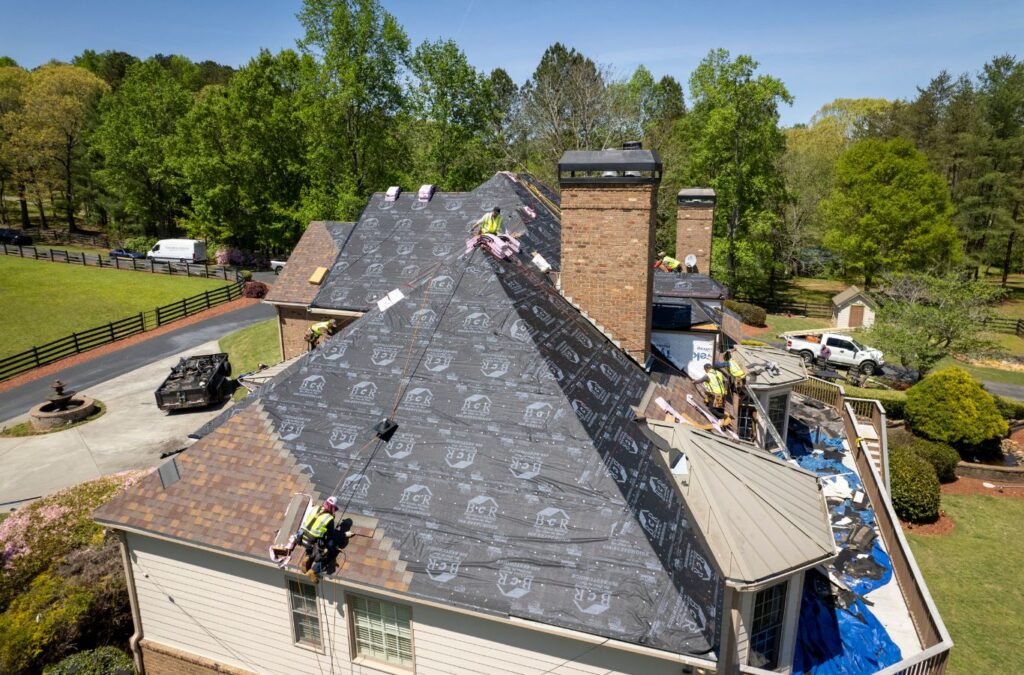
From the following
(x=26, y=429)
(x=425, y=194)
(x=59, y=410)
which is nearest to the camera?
(x=425, y=194)

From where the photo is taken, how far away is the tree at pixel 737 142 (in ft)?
133

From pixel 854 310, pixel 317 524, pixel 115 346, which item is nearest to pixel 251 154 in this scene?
pixel 115 346

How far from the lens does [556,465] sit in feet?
27.9

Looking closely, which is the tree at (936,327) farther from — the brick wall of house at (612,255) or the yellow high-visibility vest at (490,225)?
the yellow high-visibility vest at (490,225)

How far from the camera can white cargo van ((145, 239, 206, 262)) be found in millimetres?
51031

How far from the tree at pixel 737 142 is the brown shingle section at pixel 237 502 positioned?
1521 inches

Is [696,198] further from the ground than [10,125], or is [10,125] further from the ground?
[10,125]

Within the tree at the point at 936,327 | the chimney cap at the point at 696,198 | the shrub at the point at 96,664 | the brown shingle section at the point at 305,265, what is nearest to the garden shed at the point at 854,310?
the tree at the point at 936,327

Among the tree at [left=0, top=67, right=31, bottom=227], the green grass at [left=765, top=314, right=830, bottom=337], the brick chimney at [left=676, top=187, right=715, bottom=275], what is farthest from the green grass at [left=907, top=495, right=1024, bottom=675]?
A: the tree at [left=0, top=67, right=31, bottom=227]

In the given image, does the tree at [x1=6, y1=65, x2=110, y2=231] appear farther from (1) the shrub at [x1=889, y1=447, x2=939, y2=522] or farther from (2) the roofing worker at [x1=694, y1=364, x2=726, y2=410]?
(1) the shrub at [x1=889, y1=447, x2=939, y2=522]

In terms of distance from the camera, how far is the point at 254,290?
4275 cm

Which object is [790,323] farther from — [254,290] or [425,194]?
[254,290]

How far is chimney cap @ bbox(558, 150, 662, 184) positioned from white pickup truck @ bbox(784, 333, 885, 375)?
2572 cm

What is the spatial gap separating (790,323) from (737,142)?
13.6 m
